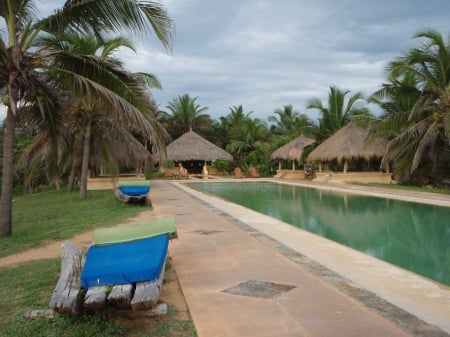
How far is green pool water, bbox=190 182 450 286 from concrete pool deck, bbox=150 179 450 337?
1.10m

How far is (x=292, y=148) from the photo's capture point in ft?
83.6

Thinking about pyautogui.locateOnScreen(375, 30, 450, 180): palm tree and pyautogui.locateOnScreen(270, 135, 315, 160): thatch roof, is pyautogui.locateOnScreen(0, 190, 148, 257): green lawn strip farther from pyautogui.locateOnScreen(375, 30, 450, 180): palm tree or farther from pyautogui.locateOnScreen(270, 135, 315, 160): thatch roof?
pyautogui.locateOnScreen(270, 135, 315, 160): thatch roof

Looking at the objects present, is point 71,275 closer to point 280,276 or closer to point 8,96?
point 280,276

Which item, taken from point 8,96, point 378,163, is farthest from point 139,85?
point 378,163

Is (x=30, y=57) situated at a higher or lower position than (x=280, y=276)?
higher

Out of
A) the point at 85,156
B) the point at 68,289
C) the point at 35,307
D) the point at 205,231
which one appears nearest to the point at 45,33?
the point at 205,231

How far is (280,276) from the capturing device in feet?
13.1

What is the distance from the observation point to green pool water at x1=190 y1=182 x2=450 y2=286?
238 inches

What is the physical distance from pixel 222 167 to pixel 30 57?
22974mm

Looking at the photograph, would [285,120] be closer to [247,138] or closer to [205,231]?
[247,138]

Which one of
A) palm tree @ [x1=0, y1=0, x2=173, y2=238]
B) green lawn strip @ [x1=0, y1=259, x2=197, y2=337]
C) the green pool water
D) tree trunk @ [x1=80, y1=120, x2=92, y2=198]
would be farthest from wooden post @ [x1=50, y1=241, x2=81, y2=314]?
tree trunk @ [x1=80, y1=120, x2=92, y2=198]

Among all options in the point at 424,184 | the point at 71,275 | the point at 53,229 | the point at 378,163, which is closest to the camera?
the point at 71,275

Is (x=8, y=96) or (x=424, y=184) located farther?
(x=424, y=184)

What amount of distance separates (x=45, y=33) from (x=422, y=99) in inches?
523
